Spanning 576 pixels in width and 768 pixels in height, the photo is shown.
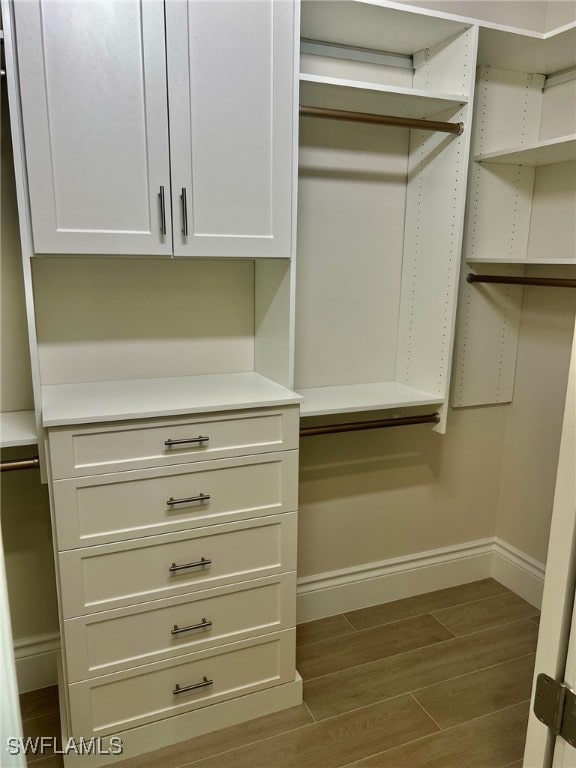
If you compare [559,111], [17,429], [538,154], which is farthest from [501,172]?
[17,429]

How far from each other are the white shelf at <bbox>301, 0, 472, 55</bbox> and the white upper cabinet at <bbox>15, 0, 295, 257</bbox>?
235 millimetres

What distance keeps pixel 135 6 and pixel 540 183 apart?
5.81ft

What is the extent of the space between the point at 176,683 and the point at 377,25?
2282 mm

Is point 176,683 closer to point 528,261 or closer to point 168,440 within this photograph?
point 168,440

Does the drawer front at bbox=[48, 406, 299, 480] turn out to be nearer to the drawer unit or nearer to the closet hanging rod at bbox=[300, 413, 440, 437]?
the drawer unit

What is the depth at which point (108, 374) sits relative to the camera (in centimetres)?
196

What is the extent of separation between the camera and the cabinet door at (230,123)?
1565 mm

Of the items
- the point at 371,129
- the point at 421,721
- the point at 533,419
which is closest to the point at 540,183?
the point at 371,129

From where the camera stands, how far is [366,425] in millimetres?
2125

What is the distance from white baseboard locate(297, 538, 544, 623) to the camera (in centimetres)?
245

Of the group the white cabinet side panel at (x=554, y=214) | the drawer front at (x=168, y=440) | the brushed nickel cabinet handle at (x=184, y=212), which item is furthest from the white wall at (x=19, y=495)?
the white cabinet side panel at (x=554, y=214)

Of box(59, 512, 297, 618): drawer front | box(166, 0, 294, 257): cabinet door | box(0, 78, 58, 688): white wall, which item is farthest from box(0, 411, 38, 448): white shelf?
box(166, 0, 294, 257): cabinet door

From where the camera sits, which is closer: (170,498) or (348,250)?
(170,498)

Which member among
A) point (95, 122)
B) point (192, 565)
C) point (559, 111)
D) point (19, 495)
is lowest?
point (192, 565)
